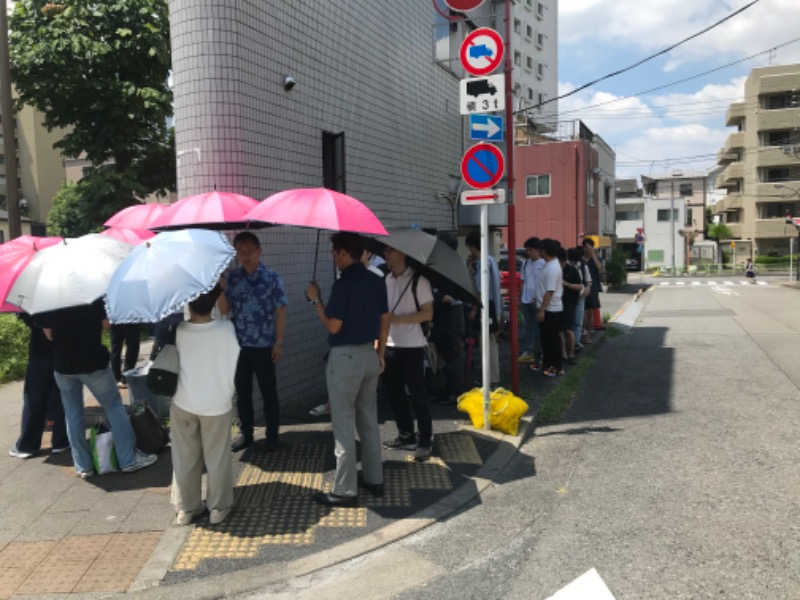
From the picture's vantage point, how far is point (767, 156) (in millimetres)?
51125

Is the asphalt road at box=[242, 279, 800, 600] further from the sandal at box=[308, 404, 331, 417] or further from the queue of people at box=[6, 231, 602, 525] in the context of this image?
the sandal at box=[308, 404, 331, 417]

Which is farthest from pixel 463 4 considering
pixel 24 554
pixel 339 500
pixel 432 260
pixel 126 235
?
pixel 24 554

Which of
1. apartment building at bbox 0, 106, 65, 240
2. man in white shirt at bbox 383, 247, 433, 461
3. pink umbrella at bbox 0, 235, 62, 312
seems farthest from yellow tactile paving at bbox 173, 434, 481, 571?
apartment building at bbox 0, 106, 65, 240

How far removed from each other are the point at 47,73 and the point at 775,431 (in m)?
15.4

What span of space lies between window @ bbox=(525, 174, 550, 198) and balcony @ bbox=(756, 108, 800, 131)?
97.6ft

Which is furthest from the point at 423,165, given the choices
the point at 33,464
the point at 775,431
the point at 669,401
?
the point at 33,464

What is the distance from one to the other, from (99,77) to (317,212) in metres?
12.4

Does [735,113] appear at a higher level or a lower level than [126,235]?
higher

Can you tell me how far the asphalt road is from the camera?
3428 millimetres

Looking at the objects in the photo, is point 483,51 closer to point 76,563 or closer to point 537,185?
point 76,563

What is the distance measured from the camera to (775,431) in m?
6.12

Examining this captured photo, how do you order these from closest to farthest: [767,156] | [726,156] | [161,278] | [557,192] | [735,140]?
[161,278], [557,192], [767,156], [735,140], [726,156]

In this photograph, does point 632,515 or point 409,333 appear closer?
point 632,515

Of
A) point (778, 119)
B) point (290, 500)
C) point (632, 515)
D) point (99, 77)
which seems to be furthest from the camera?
point (778, 119)
